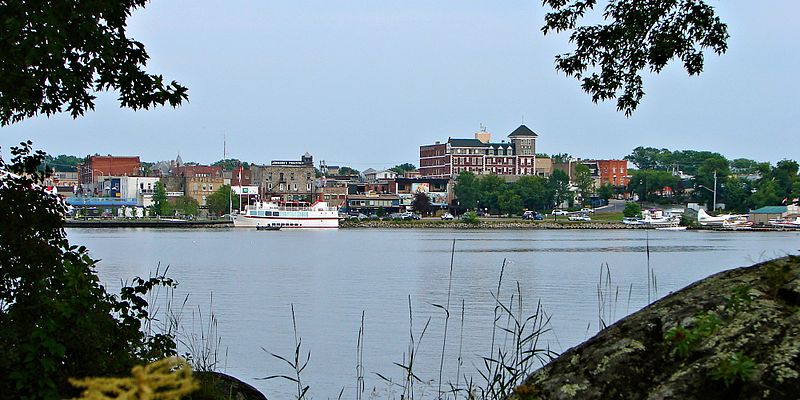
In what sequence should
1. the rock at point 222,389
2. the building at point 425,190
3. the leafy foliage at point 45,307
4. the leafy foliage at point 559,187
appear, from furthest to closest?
the building at point 425,190 → the leafy foliage at point 559,187 → the rock at point 222,389 → the leafy foliage at point 45,307

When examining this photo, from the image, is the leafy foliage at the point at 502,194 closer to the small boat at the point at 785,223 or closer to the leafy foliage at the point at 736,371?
the small boat at the point at 785,223

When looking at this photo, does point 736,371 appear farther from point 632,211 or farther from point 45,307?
point 632,211

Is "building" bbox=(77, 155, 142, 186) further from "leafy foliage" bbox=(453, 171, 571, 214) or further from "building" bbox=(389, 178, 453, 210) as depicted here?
"leafy foliage" bbox=(453, 171, 571, 214)

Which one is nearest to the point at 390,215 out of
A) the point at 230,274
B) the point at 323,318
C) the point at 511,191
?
the point at 511,191

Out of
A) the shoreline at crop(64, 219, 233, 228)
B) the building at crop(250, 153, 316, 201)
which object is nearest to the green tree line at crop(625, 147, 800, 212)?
the building at crop(250, 153, 316, 201)

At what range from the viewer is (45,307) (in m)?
6.30

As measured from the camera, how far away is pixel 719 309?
362cm

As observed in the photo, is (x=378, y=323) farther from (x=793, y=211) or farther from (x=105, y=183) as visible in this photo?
(x=105, y=183)

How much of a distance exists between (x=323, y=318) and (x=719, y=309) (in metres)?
21.7

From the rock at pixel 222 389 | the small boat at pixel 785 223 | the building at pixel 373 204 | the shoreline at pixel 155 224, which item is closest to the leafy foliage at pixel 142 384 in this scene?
the rock at pixel 222 389

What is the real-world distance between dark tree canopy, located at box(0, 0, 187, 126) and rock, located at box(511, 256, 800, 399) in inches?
158

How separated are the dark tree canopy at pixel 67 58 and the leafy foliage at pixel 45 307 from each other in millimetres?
714

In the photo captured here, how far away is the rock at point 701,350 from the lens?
10.2 feet

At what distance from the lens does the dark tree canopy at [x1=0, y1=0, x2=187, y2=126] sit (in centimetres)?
621
